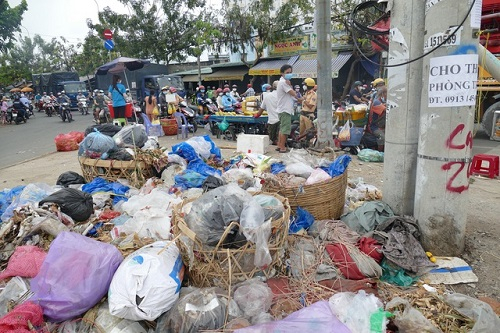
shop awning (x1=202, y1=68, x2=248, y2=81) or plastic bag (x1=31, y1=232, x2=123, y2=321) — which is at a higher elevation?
shop awning (x1=202, y1=68, x2=248, y2=81)

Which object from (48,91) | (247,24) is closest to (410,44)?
(247,24)

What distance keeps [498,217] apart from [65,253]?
13.6 ft

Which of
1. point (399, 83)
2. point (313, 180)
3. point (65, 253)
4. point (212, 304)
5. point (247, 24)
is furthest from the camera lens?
point (247, 24)

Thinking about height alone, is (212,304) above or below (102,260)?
below

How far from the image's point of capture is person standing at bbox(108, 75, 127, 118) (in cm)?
1043

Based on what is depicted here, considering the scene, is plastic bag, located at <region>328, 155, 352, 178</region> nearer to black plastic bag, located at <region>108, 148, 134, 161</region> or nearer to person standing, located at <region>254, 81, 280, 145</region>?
black plastic bag, located at <region>108, 148, 134, 161</region>

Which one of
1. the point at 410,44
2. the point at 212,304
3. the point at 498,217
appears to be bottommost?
the point at 498,217

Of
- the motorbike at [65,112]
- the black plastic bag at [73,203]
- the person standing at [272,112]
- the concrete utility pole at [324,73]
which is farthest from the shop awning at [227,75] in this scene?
the black plastic bag at [73,203]

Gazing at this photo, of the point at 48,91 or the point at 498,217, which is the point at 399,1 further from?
the point at 48,91

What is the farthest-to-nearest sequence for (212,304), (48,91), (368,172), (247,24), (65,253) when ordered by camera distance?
1. (48,91)
2. (247,24)
3. (368,172)
4. (65,253)
5. (212,304)

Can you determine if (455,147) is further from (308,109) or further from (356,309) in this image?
(308,109)

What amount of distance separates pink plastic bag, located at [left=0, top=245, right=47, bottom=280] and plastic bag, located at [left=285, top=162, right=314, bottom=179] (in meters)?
2.38

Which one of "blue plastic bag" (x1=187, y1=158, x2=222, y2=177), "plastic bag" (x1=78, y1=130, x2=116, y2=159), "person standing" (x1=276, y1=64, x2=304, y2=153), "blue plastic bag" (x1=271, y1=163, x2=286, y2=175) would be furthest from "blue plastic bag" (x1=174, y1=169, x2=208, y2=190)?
"person standing" (x1=276, y1=64, x2=304, y2=153)

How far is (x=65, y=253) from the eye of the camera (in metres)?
2.44
